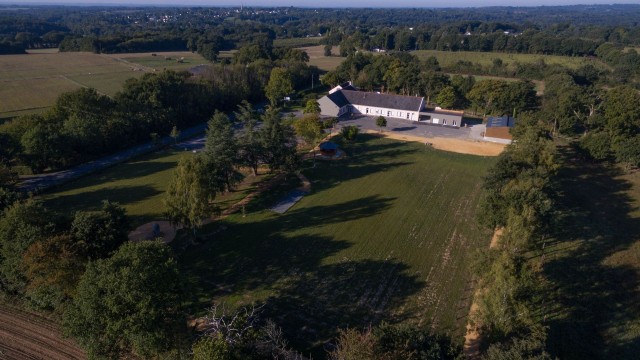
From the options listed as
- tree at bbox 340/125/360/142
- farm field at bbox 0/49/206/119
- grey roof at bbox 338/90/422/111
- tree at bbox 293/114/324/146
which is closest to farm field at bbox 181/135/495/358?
tree at bbox 293/114/324/146

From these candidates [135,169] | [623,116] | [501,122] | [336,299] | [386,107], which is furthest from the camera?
[386,107]

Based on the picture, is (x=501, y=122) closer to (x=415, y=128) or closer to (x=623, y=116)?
(x=415, y=128)

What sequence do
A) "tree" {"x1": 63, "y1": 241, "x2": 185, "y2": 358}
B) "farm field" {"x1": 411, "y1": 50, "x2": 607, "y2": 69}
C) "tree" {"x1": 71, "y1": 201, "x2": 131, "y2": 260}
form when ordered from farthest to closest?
"farm field" {"x1": 411, "y1": 50, "x2": 607, "y2": 69}
"tree" {"x1": 71, "y1": 201, "x2": 131, "y2": 260}
"tree" {"x1": 63, "y1": 241, "x2": 185, "y2": 358}

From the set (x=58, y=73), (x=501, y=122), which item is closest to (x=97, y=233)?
(x=501, y=122)

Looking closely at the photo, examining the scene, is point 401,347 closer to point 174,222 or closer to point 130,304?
point 130,304

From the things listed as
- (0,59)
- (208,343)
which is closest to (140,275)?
(208,343)

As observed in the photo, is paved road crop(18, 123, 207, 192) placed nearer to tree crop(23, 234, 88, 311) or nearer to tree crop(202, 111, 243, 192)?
tree crop(202, 111, 243, 192)

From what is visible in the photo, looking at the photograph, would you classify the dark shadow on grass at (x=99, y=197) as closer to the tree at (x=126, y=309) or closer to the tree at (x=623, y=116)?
the tree at (x=126, y=309)
